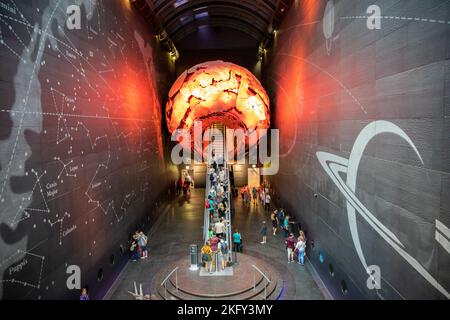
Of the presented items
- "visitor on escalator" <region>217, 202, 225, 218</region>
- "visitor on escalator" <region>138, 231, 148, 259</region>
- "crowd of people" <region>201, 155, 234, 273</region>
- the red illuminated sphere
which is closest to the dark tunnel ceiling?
the red illuminated sphere

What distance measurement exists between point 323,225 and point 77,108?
635 centimetres

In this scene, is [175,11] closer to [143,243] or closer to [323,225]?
[143,243]

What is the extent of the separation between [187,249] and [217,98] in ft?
23.4

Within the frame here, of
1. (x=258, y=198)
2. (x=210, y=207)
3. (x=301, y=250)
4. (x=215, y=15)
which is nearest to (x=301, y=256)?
(x=301, y=250)

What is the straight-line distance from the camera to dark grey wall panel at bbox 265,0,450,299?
4.21 metres

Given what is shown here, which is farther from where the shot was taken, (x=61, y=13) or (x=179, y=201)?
(x=179, y=201)

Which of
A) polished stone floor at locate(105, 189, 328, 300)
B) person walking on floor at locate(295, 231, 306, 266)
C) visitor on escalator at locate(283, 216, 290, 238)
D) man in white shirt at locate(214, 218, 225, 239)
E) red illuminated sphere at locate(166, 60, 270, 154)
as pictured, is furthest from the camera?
red illuminated sphere at locate(166, 60, 270, 154)

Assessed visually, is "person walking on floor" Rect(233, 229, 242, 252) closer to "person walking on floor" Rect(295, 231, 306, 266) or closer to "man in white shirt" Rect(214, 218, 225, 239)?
"man in white shirt" Rect(214, 218, 225, 239)

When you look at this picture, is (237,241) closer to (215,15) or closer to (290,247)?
(290,247)

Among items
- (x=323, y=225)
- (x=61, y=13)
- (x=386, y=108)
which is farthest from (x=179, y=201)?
(x=386, y=108)

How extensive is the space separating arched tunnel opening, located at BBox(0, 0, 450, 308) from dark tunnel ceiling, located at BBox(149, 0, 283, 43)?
0.95 ft

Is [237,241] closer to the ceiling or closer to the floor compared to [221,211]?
closer to the floor

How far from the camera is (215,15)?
65.7 feet
